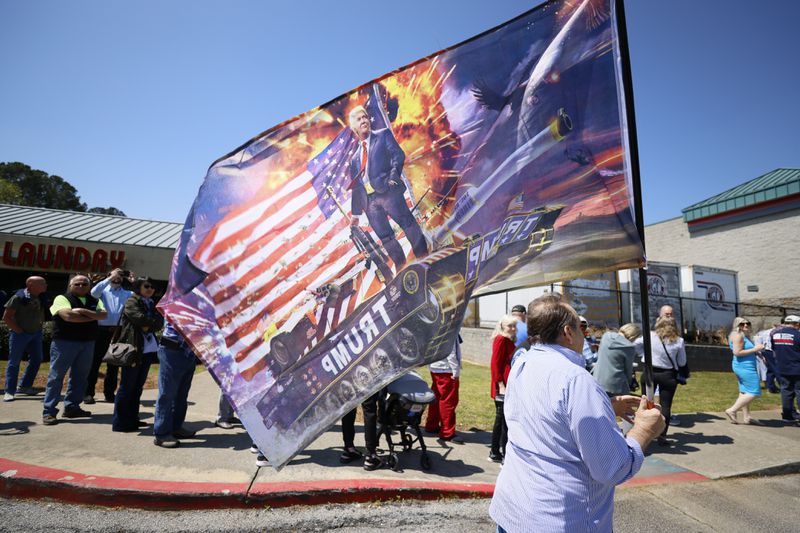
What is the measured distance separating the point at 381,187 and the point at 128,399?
4.70 m

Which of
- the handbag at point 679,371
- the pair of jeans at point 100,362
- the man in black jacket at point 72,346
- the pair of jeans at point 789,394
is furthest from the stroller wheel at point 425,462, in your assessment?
the pair of jeans at point 789,394

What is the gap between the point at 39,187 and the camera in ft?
174

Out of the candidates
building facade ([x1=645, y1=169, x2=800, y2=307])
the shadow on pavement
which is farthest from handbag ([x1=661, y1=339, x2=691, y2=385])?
building facade ([x1=645, y1=169, x2=800, y2=307])

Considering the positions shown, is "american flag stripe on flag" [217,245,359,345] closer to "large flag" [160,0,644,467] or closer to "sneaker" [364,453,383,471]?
"large flag" [160,0,644,467]

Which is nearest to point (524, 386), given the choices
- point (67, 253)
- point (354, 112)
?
point (354, 112)

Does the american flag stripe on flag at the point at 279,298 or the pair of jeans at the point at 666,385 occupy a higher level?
the american flag stripe on flag at the point at 279,298

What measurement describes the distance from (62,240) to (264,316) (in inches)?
853

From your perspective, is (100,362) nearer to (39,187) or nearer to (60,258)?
(60,258)

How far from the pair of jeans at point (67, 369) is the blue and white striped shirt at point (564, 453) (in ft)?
19.4

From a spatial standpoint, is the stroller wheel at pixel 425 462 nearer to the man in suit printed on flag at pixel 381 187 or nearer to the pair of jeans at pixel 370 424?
the pair of jeans at pixel 370 424

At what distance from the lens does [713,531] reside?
152 inches

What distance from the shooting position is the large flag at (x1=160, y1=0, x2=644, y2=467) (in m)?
2.86

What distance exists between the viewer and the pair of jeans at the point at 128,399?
208 inches

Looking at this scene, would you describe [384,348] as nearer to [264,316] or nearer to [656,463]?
[264,316]
